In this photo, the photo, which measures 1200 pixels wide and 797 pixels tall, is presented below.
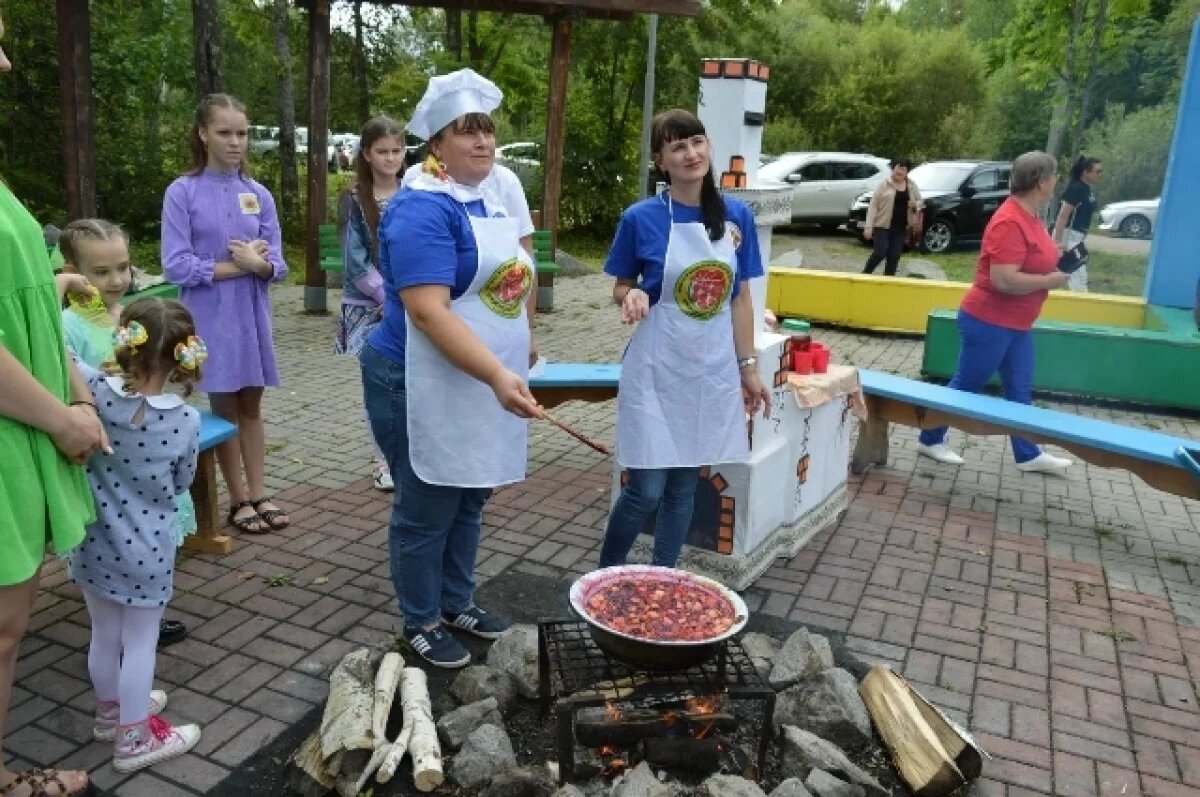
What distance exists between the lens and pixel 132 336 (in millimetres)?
2688

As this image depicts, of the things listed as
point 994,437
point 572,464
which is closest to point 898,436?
point 994,437

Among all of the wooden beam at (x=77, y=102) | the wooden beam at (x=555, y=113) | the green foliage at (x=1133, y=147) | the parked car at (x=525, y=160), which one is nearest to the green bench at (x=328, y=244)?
the wooden beam at (x=555, y=113)

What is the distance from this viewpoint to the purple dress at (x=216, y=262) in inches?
163

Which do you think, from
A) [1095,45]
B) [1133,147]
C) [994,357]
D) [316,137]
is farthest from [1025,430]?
[1133,147]

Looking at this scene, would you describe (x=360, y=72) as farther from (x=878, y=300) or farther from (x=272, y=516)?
(x=272, y=516)

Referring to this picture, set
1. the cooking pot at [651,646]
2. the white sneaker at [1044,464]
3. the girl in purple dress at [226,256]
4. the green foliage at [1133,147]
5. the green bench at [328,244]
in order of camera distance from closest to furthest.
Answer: the cooking pot at [651,646], the girl in purple dress at [226,256], the white sneaker at [1044,464], the green bench at [328,244], the green foliage at [1133,147]

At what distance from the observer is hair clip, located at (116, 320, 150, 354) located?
2.69 m

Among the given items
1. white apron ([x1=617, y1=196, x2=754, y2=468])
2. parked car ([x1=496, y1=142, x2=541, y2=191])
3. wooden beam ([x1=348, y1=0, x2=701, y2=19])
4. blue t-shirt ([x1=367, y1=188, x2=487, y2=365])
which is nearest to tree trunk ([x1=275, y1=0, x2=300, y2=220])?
parked car ([x1=496, y1=142, x2=541, y2=191])

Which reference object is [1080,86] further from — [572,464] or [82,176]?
[82,176]

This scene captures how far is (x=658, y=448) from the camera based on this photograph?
366cm

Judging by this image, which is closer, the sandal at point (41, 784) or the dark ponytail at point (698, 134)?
the sandal at point (41, 784)

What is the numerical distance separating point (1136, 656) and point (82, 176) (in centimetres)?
727

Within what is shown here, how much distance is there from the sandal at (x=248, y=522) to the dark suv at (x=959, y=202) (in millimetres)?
14107

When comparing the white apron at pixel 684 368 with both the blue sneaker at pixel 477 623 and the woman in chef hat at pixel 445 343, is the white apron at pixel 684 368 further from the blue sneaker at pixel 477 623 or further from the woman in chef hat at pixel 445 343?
the blue sneaker at pixel 477 623
